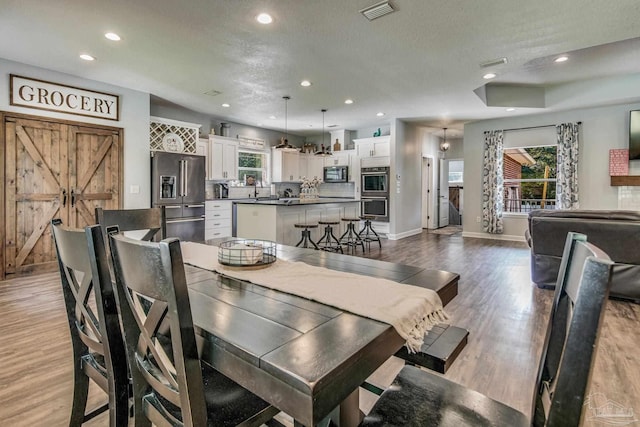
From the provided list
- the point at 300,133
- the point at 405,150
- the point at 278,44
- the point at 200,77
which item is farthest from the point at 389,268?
the point at 300,133

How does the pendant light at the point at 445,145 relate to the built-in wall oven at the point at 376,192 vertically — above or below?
above

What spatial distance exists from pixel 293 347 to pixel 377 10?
9.79 ft

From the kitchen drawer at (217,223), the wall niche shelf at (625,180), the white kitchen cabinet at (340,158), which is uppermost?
the white kitchen cabinet at (340,158)

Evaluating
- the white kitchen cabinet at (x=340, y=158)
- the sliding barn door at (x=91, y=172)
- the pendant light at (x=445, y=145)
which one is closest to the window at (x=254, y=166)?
the white kitchen cabinet at (x=340, y=158)

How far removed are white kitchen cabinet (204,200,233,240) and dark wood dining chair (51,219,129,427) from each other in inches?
200

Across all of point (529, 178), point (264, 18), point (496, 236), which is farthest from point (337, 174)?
point (264, 18)

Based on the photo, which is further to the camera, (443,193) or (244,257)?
(443,193)

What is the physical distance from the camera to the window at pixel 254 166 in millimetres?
7938

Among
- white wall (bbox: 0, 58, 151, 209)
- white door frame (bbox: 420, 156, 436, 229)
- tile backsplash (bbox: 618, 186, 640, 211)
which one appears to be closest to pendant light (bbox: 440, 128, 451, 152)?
white door frame (bbox: 420, 156, 436, 229)

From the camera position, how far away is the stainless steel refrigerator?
17.5 ft

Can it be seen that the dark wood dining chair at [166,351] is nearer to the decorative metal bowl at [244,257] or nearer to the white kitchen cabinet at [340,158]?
the decorative metal bowl at [244,257]

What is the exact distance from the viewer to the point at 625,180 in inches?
239

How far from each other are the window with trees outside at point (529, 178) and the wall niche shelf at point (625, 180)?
0.97 meters

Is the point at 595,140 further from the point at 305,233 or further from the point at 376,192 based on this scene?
the point at 305,233
